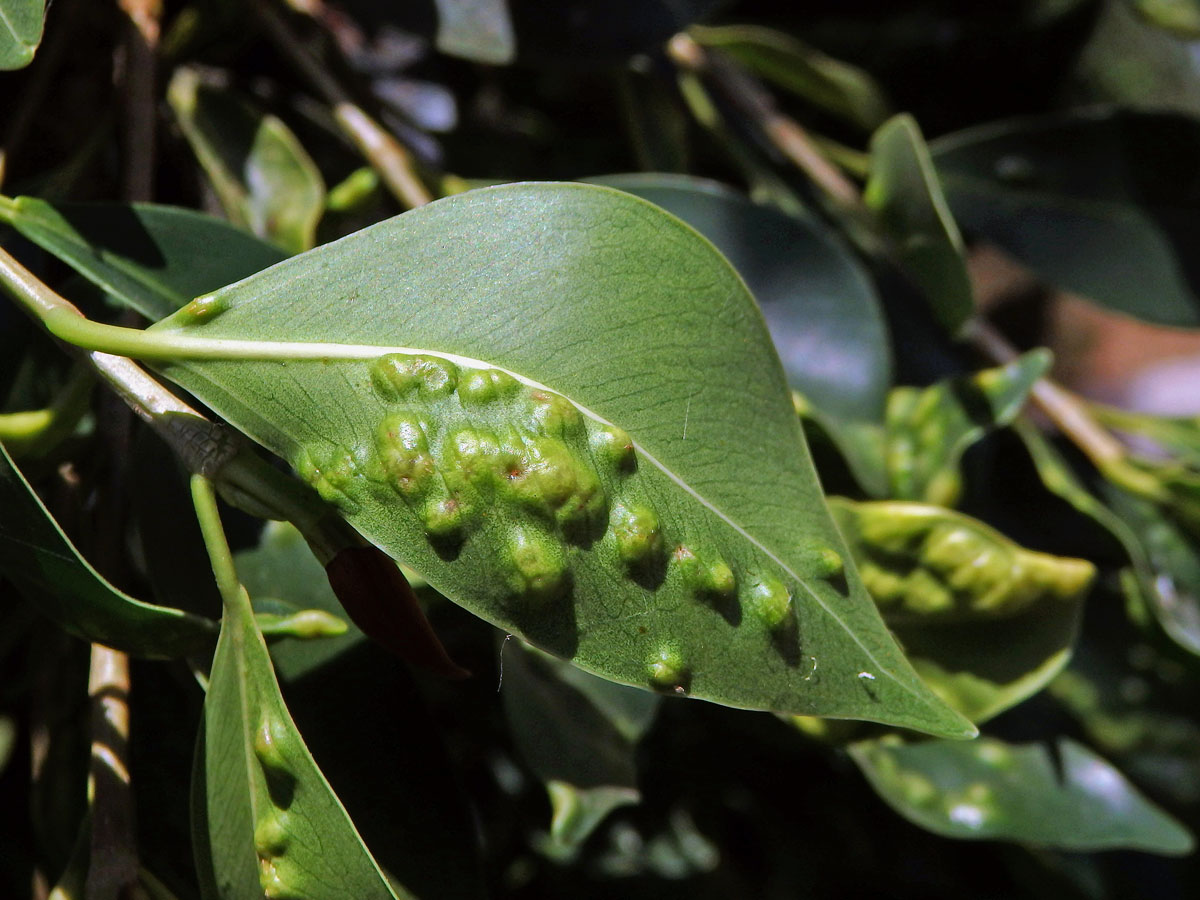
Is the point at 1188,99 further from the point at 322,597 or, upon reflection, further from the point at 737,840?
the point at 322,597

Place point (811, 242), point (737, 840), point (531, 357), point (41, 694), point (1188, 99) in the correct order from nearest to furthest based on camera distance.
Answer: point (531, 357), point (41, 694), point (811, 242), point (737, 840), point (1188, 99)

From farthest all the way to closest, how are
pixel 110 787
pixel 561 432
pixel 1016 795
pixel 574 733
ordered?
pixel 1016 795, pixel 574 733, pixel 110 787, pixel 561 432

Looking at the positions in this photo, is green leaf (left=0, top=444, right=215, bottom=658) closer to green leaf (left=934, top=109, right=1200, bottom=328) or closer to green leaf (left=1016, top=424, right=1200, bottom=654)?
green leaf (left=1016, top=424, right=1200, bottom=654)

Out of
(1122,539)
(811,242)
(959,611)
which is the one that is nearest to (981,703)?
(959,611)

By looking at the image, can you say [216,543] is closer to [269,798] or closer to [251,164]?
[269,798]

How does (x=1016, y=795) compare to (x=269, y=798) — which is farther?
(x=1016, y=795)

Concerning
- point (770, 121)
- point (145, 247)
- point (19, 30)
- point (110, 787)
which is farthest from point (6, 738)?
point (770, 121)

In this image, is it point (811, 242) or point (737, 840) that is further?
point (737, 840)

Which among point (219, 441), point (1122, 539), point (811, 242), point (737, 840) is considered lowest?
point (737, 840)
